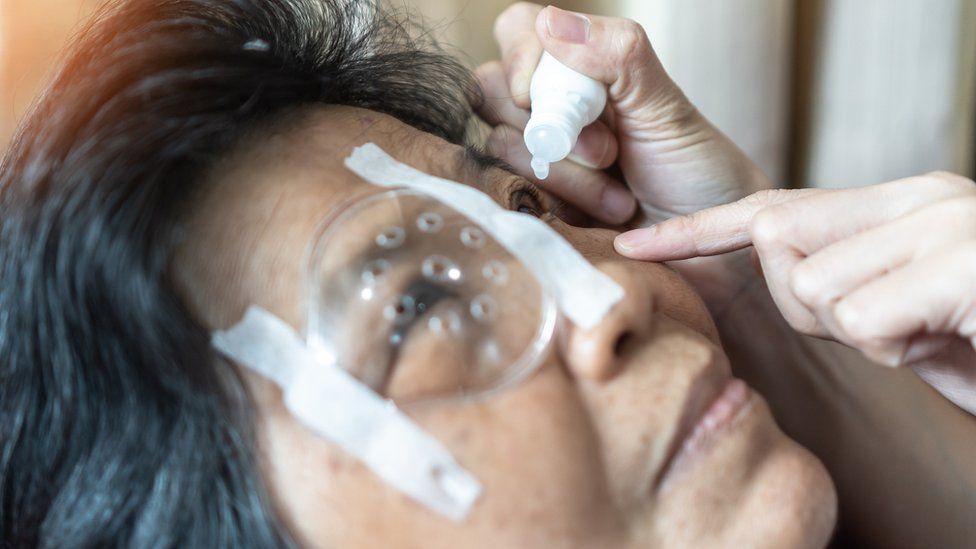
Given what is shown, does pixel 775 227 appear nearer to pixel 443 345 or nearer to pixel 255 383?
pixel 443 345

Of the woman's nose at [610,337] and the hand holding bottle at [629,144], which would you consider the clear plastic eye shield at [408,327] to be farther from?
the hand holding bottle at [629,144]

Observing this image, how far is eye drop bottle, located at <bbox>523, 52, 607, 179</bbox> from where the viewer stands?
0.98 m

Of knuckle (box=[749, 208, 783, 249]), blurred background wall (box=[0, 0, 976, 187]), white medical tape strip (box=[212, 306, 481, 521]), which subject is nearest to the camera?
white medical tape strip (box=[212, 306, 481, 521])

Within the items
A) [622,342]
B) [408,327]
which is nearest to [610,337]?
[622,342]

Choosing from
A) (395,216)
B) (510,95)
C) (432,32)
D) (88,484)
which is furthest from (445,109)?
(88,484)

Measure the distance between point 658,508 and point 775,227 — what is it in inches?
12.7

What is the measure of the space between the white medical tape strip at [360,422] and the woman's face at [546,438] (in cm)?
1

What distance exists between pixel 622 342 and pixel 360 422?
263 mm

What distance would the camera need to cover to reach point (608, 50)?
1044 mm

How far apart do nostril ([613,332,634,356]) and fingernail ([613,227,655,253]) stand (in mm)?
230

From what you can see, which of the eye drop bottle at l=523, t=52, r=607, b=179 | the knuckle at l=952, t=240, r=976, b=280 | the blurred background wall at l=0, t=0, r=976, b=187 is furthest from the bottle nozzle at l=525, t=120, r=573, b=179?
the blurred background wall at l=0, t=0, r=976, b=187

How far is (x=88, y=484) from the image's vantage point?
77 centimetres

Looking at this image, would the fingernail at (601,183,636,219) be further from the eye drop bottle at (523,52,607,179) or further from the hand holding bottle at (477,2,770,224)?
the eye drop bottle at (523,52,607,179)

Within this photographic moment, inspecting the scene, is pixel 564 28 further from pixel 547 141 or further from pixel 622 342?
pixel 622 342
